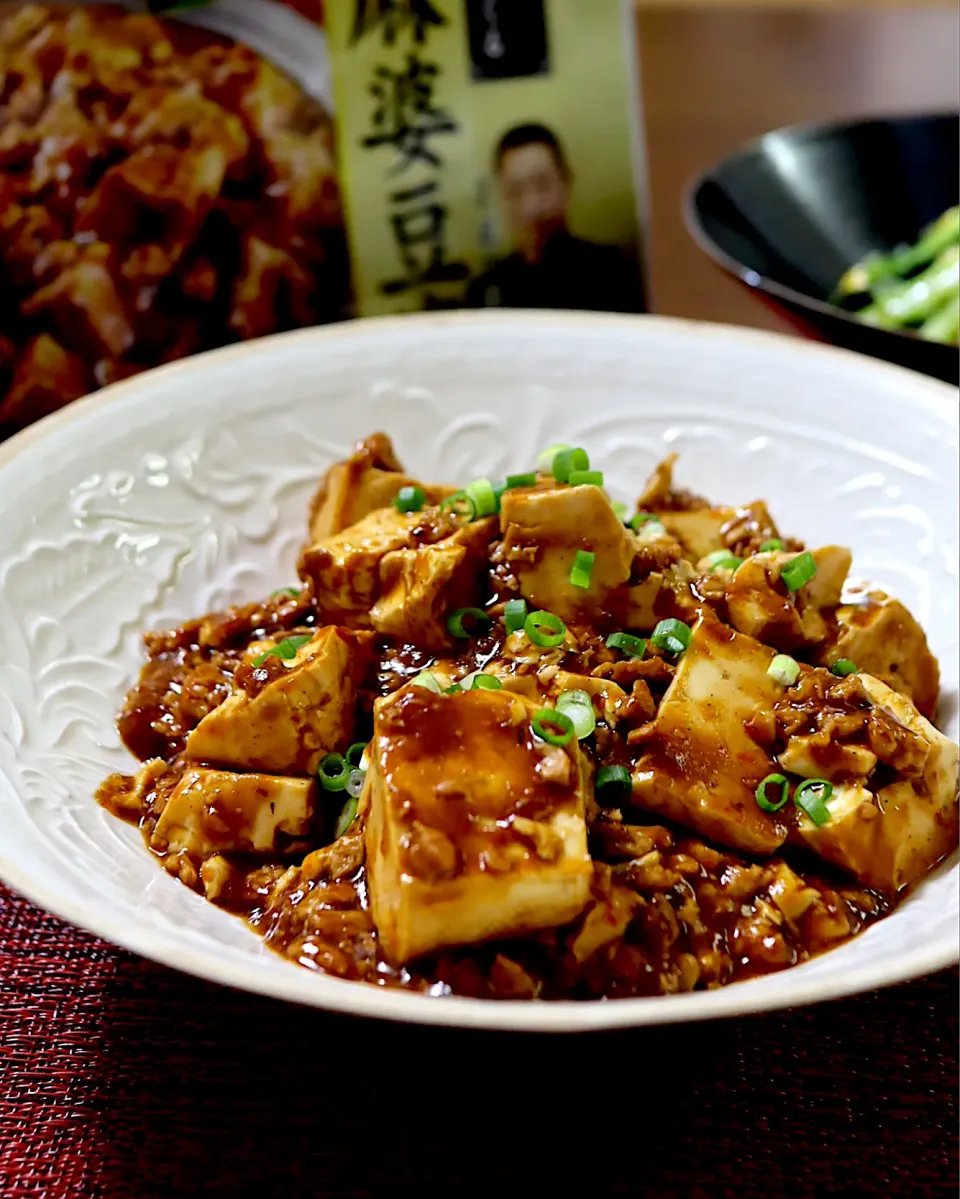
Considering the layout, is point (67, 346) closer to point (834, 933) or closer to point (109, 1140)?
point (109, 1140)

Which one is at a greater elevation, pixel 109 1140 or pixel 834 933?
pixel 834 933

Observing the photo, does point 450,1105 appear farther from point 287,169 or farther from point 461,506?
point 287,169

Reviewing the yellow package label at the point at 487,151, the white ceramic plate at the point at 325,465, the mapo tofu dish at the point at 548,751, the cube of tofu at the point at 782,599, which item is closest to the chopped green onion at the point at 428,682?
the mapo tofu dish at the point at 548,751

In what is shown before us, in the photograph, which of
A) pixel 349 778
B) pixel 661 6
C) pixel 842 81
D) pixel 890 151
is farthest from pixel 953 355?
pixel 661 6

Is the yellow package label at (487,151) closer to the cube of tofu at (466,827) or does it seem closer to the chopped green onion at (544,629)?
the chopped green onion at (544,629)

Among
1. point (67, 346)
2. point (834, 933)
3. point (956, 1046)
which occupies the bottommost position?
point (956, 1046)

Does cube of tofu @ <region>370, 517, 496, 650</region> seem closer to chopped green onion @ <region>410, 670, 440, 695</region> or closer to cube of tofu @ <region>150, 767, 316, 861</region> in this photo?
chopped green onion @ <region>410, 670, 440, 695</region>

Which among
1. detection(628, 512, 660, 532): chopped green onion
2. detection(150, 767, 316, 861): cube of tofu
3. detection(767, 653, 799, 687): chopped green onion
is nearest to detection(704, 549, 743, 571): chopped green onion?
detection(628, 512, 660, 532): chopped green onion
